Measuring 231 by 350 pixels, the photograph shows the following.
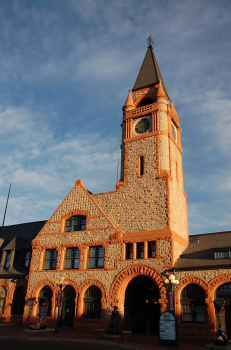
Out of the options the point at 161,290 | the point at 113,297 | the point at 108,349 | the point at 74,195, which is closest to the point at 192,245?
the point at 161,290

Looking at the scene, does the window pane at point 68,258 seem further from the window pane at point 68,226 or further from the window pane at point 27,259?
the window pane at point 27,259

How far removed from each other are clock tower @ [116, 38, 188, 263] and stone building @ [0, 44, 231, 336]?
0.09 meters

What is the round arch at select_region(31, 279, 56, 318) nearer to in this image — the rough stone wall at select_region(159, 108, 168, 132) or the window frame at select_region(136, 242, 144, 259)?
the window frame at select_region(136, 242, 144, 259)

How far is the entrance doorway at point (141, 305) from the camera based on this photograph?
25.4 meters

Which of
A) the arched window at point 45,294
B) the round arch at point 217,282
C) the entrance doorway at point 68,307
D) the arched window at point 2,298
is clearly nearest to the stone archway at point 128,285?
the round arch at point 217,282

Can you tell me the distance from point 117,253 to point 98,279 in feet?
8.73

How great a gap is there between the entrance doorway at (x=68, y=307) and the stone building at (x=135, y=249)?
0.08 ft

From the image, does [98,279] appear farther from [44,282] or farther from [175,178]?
[175,178]

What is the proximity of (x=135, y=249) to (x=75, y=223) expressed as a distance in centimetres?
708

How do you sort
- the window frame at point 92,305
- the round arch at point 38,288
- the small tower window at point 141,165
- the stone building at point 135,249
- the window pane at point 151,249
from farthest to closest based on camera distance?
the small tower window at point 141,165 → the round arch at point 38,288 → the window frame at point 92,305 → the window pane at point 151,249 → the stone building at point 135,249

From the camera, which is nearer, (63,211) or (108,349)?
(108,349)

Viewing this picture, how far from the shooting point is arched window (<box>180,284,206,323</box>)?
70.6ft

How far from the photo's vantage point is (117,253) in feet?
83.6

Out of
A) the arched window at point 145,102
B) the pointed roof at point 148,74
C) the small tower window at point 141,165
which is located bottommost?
the small tower window at point 141,165
